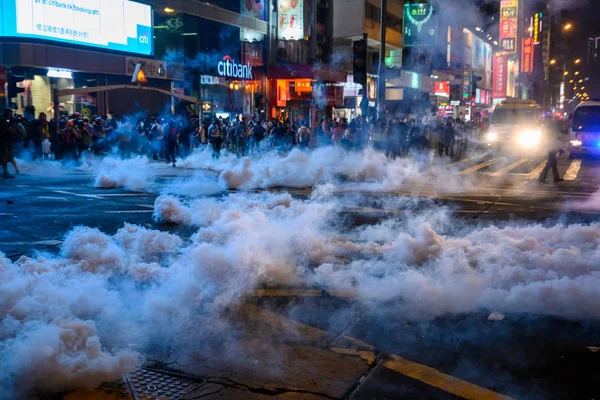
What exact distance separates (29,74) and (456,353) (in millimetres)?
21147

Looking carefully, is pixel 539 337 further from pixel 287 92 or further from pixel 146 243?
pixel 287 92

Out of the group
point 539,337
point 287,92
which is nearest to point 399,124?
point 287,92

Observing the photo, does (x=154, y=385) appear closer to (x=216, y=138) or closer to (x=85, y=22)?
(x=216, y=138)

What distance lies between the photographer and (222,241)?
6.79 metres

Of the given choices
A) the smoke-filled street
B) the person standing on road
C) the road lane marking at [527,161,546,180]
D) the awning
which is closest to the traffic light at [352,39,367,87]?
the road lane marking at [527,161,546,180]

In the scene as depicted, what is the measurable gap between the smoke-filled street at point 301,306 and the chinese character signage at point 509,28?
88.5 metres

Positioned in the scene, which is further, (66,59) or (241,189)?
(66,59)

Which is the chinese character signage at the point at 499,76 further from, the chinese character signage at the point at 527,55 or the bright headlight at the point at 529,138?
the bright headlight at the point at 529,138

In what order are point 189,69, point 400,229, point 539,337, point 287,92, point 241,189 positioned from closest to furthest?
point 539,337 < point 400,229 < point 241,189 < point 189,69 < point 287,92

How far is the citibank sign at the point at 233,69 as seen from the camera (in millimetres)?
30156

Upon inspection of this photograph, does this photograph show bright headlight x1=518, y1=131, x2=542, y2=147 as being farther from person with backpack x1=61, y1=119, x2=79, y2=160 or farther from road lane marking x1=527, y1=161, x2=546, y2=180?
person with backpack x1=61, y1=119, x2=79, y2=160

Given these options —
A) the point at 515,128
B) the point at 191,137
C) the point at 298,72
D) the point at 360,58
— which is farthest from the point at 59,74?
the point at 515,128

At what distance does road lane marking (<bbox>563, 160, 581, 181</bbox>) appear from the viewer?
54.1 feet

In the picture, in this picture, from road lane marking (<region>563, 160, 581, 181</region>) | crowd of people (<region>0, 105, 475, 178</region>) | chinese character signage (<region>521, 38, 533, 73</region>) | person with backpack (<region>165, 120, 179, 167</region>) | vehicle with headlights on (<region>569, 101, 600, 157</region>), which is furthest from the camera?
chinese character signage (<region>521, 38, 533, 73</region>)
